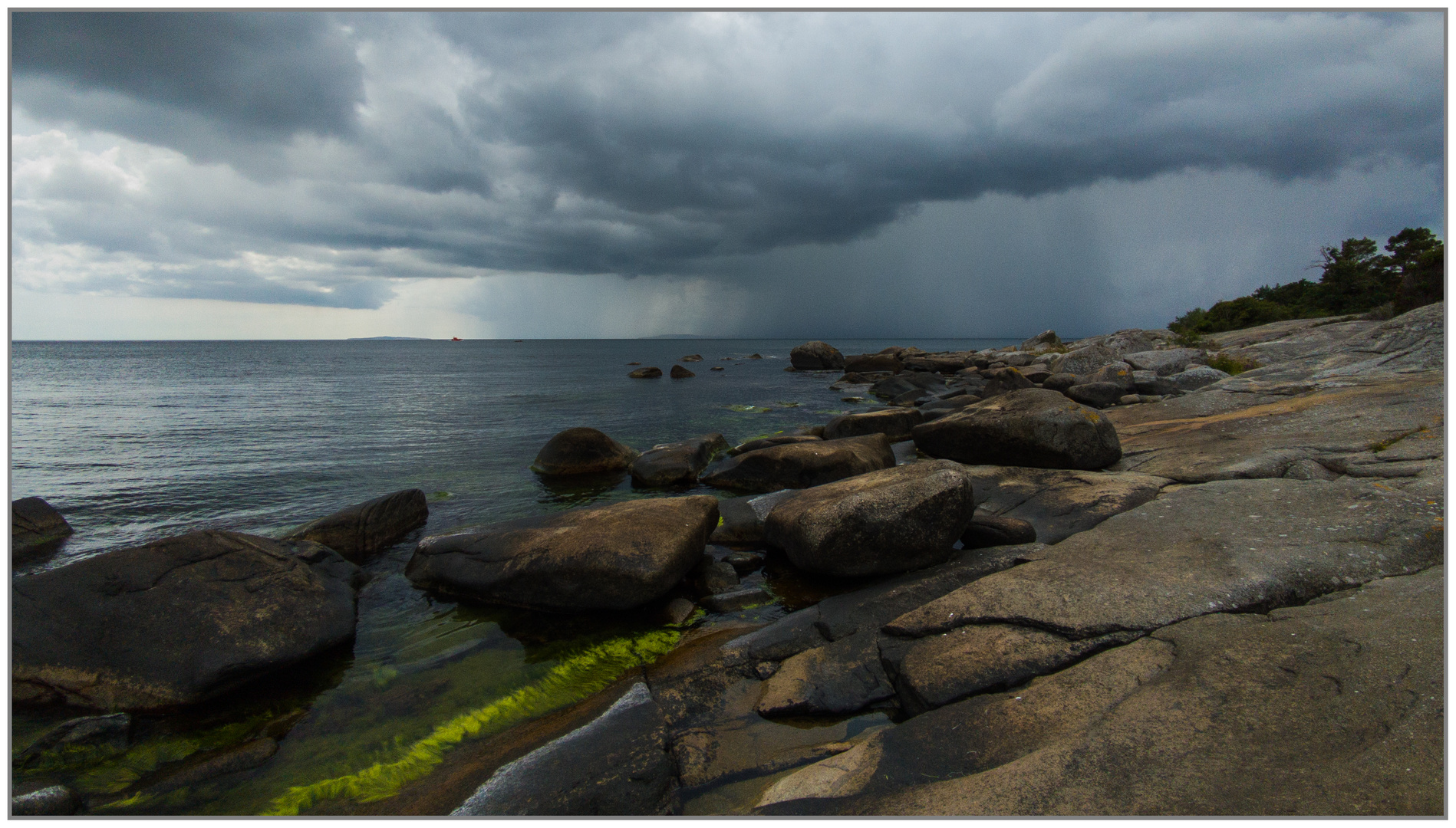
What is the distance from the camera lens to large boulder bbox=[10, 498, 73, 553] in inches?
401

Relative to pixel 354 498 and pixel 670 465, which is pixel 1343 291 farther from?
pixel 354 498

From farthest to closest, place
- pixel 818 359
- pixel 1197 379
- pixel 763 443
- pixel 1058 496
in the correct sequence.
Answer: pixel 818 359
pixel 1197 379
pixel 763 443
pixel 1058 496

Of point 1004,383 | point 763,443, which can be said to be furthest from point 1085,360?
point 763,443

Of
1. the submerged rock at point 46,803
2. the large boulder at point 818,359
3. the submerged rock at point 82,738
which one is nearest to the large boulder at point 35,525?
the submerged rock at point 82,738

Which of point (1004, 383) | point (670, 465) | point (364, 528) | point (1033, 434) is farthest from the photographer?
point (1004, 383)

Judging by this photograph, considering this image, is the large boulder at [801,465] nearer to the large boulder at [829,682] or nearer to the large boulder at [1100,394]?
the large boulder at [829,682]

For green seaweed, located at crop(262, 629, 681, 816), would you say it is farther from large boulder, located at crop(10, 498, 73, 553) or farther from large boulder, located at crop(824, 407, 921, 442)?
large boulder, located at crop(824, 407, 921, 442)

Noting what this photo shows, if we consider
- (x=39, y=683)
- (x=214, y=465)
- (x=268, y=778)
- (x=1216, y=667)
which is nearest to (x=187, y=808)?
(x=268, y=778)

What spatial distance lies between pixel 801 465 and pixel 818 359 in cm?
4863

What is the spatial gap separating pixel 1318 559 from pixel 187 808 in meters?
9.04

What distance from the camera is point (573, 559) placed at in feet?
23.5

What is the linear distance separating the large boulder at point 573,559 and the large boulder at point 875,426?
949 cm

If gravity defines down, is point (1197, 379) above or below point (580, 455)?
above

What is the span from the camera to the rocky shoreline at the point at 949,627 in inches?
115
